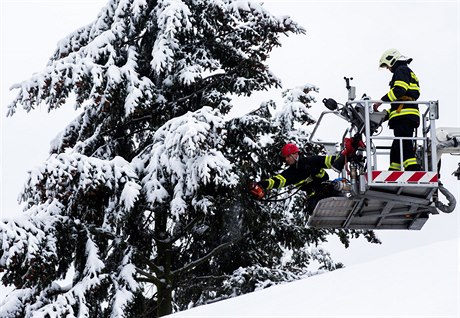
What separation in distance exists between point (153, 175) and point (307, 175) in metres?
2.85

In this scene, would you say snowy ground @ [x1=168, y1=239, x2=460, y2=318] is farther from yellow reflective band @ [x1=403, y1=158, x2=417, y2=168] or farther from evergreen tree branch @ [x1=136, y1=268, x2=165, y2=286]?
evergreen tree branch @ [x1=136, y1=268, x2=165, y2=286]

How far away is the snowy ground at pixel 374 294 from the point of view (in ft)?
26.0

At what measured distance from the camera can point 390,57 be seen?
12219 millimetres

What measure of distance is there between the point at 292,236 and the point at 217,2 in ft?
15.4

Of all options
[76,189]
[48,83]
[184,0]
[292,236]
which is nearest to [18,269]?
[76,189]

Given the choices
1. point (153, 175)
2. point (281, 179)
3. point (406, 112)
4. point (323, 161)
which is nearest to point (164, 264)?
point (153, 175)

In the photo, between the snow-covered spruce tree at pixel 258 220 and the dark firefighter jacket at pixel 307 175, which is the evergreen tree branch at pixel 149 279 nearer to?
the snow-covered spruce tree at pixel 258 220

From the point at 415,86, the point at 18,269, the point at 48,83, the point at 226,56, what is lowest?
the point at 18,269

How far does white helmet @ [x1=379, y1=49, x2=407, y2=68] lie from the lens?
12180 millimetres

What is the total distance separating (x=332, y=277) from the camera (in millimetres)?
9602

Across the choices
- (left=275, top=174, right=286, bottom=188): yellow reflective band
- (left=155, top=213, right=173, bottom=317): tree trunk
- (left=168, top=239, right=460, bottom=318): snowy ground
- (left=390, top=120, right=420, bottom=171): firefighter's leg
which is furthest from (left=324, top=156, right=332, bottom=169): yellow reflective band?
(left=155, top=213, right=173, bottom=317): tree trunk

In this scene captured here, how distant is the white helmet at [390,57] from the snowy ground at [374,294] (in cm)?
305

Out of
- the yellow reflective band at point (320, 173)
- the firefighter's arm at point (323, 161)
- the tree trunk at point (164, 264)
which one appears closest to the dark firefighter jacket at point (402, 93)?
the firefighter's arm at point (323, 161)

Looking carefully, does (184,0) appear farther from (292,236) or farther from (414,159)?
(414,159)
